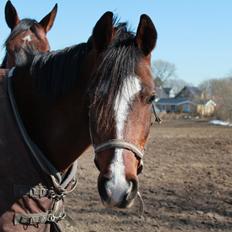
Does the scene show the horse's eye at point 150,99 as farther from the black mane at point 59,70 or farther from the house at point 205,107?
the house at point 205,107

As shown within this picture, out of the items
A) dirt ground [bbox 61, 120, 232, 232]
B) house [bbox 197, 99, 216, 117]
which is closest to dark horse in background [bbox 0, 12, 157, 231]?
dirt ground [bbox 61, 120, 232, 232]

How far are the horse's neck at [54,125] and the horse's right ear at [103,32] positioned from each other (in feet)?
0.95

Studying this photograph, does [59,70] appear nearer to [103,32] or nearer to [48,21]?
[103,32]

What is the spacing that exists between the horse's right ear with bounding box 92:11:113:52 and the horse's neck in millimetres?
288

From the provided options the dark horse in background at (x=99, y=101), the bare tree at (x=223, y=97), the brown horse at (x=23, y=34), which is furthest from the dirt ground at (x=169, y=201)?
the bare tree at (x=223, y=97)

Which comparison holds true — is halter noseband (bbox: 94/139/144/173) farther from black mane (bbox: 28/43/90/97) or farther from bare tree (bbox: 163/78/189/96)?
bare tree (bbox: 163/78/189/96)

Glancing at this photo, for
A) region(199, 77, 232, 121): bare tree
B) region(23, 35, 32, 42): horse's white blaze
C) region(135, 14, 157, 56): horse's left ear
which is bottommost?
region(199, 77, 232, 121): bare tree

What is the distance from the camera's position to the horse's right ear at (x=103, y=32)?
209cm

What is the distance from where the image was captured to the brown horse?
4.30 m

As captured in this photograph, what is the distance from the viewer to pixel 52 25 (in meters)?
5.21

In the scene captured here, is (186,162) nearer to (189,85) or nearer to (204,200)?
(204,200)

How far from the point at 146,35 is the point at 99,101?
0.42 metres

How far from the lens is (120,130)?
6.29 feet

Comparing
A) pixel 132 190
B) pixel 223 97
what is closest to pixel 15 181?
pixel 132 190
